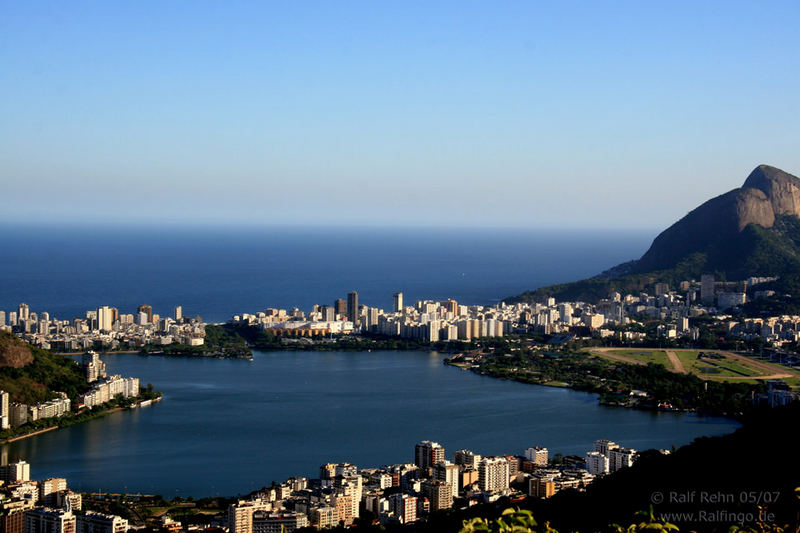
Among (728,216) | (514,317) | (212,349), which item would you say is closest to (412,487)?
(212,349)

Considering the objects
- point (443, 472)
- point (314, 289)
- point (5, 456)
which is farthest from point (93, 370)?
point (314, 289)

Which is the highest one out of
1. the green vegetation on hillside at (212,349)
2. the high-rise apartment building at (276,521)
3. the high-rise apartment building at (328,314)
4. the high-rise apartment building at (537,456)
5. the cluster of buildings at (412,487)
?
the high-rise apartment building at (328,314)

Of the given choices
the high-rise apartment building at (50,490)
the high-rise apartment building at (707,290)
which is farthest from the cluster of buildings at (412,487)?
the high-rise apartment building at (707,290)

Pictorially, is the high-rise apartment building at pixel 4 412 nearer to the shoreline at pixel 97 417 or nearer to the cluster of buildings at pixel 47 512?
the shoreline at pixel 97 417

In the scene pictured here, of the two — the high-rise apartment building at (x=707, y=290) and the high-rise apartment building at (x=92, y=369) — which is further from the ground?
the high-rise apartment building at (x=707, y=290)

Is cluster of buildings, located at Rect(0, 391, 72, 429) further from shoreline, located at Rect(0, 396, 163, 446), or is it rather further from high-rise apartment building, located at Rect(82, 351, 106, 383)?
high-rise apartment building, located at Rect(82, 351, 106, 383)

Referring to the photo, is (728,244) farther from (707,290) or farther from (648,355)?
(648,355)

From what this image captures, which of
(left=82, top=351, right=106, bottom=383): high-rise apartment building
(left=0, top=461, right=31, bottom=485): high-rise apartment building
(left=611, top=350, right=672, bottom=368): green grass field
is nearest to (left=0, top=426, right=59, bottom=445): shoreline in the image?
(left=0, top=461, right=31, bottom=485): high-rise apartment building

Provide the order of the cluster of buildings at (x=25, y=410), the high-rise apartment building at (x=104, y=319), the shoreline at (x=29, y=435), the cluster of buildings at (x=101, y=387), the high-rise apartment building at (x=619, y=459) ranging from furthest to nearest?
the high-rise apartment building at (x=104, y=319), the cluster of buildings at (x=101, y=387), the cluster of buildings at (x=25, y=410), the shoreline at (x=29, y=435), the high-rise apartment building at (x=619, y=459)
